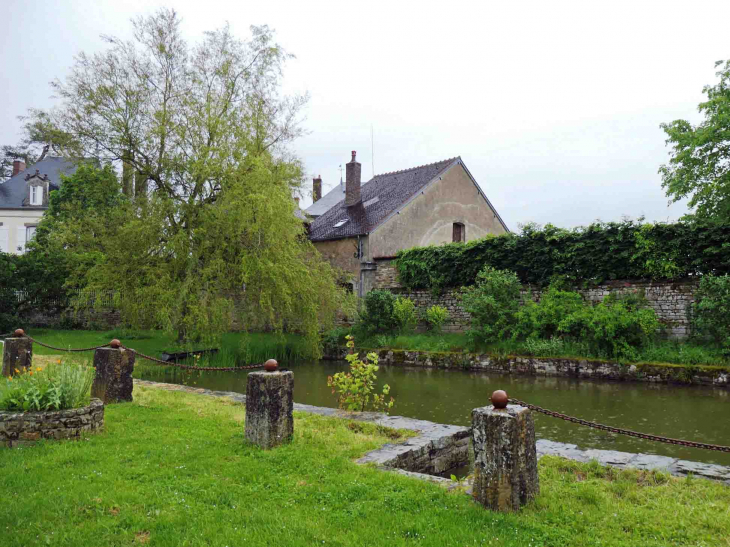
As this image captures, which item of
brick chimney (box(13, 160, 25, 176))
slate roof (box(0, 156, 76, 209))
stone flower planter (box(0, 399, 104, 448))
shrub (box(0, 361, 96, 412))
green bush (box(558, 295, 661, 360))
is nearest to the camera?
stone flower planter (box(0, 399, 104, 448))

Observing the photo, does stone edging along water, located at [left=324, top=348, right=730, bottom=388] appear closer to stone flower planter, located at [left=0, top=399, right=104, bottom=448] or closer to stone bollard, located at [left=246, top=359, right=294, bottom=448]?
stone bollard, located at [left=246, top=359, right=294, bottom=448]

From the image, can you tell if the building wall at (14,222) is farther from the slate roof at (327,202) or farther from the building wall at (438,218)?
the building wall at (438,218)

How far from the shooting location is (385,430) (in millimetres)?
5820

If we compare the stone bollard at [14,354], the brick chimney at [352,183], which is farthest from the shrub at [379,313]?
the stone bollard at [14,354]

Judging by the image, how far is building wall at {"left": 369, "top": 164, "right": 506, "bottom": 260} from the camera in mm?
21109

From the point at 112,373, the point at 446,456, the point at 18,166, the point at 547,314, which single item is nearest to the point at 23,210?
the point at 18,166

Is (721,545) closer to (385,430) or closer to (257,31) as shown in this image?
(385,430)

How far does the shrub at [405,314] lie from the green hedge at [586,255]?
1.14 metres

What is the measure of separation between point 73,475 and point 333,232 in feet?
60.1

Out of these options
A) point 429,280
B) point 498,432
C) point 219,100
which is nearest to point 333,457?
point 498,432

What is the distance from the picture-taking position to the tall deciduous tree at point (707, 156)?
17.0 m

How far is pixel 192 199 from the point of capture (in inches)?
535

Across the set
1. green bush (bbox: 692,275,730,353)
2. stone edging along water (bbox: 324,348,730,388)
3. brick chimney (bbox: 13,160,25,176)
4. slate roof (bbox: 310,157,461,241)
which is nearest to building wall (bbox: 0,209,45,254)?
brick chimney (bbox: 13,160,25,176)

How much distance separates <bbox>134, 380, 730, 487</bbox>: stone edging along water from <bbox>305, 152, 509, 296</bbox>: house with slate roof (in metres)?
14.0
